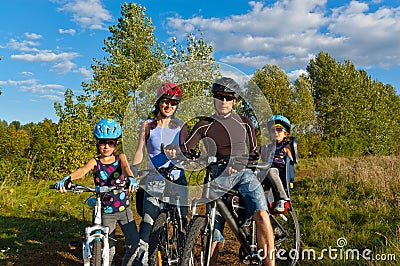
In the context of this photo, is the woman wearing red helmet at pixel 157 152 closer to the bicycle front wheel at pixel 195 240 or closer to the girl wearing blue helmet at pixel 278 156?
the bicycle front wheel at pixel 195 240

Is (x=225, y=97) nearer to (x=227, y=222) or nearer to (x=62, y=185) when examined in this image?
(x=227, y=222)

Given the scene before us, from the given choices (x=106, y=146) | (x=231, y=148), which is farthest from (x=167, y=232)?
(x=106, y=146)

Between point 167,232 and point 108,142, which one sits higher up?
point 108,142

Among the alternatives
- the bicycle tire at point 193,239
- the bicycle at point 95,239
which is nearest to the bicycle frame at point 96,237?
the bicycle at point 95,239

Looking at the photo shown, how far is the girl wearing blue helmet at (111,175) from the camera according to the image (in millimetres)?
3996

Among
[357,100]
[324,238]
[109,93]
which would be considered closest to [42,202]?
[109,93]

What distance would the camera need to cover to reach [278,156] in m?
4.96

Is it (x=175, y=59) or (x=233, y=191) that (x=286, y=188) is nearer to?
(x=233, y=191)

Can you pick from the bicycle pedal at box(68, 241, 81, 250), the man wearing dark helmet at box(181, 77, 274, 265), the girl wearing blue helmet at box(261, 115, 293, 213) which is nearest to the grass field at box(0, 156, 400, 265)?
the girl wearing blue helmet at box(261, 115, 293, 213)

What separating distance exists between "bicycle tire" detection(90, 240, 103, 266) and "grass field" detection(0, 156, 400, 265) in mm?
2078

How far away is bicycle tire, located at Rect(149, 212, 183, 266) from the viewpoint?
356cm

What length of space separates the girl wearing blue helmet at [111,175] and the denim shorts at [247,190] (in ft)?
3.48

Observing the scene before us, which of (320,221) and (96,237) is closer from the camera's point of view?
(96,237)

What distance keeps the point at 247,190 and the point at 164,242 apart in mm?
1071
